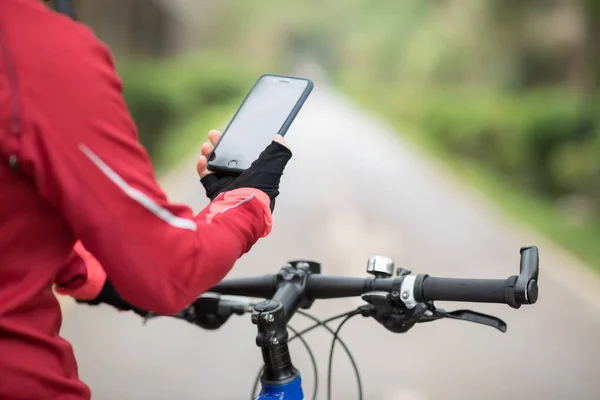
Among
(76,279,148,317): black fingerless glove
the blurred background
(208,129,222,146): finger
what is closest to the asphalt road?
A: the blurred background

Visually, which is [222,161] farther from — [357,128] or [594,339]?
[357,128]

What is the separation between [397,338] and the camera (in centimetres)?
592

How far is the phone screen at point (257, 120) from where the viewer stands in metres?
1.81

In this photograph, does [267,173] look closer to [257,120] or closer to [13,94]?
[257,120]

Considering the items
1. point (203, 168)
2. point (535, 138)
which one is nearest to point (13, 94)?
point (203, 168)

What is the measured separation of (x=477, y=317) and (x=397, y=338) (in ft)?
13.4

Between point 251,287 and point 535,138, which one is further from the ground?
point 535,138

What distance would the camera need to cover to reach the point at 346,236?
362 inches

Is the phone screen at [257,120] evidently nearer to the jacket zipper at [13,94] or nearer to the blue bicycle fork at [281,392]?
the blue bicycle fork at [281,392]

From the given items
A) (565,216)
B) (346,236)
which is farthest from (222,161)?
(565,216)

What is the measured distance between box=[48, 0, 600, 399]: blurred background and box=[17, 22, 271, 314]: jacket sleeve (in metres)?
3.82

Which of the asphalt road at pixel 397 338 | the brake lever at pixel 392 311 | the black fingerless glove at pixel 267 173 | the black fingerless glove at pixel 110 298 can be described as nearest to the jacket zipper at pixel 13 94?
the black fingerless glove at pixel 267 173

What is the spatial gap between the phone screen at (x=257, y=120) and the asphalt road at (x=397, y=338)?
3.17 m

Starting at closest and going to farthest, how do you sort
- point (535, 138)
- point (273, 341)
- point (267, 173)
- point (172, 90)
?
point (267, 173) < point (273, 341) < point (535, 138) < point (172, 90)
